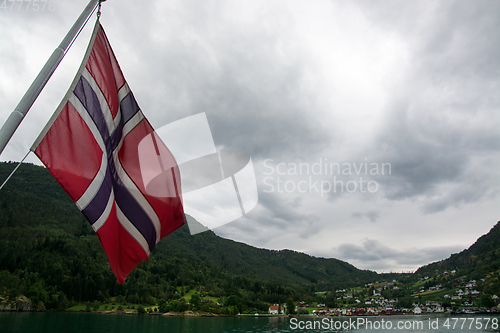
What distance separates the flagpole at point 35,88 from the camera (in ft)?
11.7

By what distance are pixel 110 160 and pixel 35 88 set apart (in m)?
2.22

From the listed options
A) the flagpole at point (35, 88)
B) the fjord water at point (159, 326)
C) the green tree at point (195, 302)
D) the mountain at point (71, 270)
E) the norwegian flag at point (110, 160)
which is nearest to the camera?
the flagpole at point (35, 88)

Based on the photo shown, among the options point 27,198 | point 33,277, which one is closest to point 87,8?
point 33,277

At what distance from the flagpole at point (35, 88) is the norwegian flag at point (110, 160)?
62 centimetres

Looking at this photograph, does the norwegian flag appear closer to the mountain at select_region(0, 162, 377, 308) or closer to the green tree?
the mountain at select_region(0, 162, 377, 308)

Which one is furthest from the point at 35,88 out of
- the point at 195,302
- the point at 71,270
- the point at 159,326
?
the point at 71,270

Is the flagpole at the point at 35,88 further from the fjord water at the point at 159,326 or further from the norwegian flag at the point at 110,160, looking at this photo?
the fjord water at the point at 159,326

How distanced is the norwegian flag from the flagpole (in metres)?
0.62

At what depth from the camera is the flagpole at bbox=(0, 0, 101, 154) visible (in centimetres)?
356

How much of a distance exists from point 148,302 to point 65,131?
150 metres

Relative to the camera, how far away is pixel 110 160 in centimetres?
588

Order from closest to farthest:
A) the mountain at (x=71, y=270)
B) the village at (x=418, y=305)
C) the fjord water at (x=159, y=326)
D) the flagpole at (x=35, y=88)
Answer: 1. the flagpole at (x=35, y=88)
2. the fjord water at (x=159, y=326)
3. the mountain at (x=71, y=270)
4. the village at (x=418, y=305)

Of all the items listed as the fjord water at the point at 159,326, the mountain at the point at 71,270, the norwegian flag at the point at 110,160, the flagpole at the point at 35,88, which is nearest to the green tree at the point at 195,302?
the mountain at the point at 71,270

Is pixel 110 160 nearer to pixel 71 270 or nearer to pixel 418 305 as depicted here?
pixel 71 270
